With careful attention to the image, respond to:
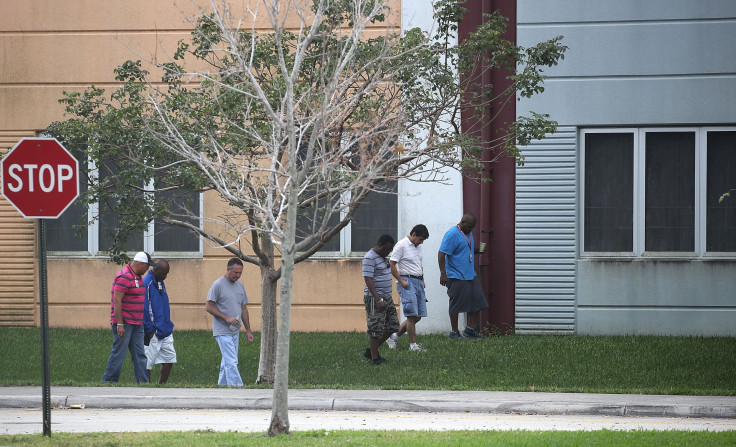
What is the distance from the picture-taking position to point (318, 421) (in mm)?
10156

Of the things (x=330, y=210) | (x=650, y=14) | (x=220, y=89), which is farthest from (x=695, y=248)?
(x=330, y=210)

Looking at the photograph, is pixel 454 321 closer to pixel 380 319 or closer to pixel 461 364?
pixel 461 364

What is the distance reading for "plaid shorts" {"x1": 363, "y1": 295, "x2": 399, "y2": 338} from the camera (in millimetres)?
13445

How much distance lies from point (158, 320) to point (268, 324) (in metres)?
1.42

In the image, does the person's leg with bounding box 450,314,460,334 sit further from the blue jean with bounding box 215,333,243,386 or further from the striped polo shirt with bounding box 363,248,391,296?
the blue jean with bounding box 215,333,243,386

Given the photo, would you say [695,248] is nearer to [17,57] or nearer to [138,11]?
[138,11]

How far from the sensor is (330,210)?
876 centimetres

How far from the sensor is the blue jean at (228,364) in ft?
41.0

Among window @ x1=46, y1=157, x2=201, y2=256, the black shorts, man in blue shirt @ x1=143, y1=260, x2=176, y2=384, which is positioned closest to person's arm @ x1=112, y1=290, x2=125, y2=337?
man in blue shirt @ x1=143, y1=260, x2=176, y2=384

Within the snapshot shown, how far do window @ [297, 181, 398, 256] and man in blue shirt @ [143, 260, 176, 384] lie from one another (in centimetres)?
541

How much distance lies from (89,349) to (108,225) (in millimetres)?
3553

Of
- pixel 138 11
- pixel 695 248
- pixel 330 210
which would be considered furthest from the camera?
pixel 138 11

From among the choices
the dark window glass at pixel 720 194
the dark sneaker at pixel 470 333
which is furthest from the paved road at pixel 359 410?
the dark window glass at pixel 720 194

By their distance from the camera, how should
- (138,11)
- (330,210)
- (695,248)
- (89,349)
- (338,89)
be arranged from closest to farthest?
1. (330,210)
2. (338,89)
3. (89,349)
4. (695,248)
5. (138,11)
